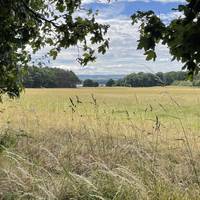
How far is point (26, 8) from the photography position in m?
9.21

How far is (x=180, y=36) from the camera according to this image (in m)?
3.48

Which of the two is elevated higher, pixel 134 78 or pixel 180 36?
pixel 180 36

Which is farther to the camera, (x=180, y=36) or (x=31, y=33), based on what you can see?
(x=31, y=33)

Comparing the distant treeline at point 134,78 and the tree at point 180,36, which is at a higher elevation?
the tree at point 180,36

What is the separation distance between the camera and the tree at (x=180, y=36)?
11.3ft

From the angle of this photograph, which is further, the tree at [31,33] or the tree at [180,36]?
the tree at [31,33]

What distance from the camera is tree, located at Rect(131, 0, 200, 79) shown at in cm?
344

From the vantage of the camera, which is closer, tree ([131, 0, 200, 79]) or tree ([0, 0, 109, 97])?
tree ([131, 0, 200, 79])

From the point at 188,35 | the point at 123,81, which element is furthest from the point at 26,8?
the point at 188,35

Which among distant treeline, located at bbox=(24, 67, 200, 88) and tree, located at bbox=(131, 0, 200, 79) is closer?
tree, located at bbox=(131, 0, 200, 79)

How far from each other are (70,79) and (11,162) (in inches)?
3815

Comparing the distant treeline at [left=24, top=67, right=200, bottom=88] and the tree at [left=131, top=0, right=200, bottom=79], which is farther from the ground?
the tree at [left=131, top=0, right=200, bottom=79]

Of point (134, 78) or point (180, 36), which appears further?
point (134, 78)

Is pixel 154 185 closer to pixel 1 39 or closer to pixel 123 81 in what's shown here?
pixel 123 81
